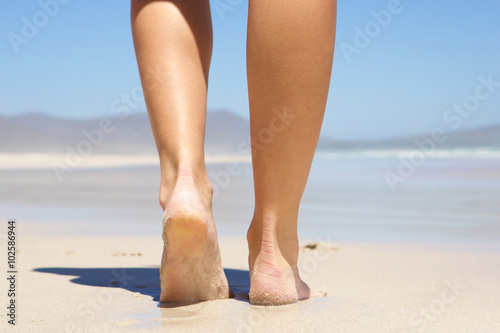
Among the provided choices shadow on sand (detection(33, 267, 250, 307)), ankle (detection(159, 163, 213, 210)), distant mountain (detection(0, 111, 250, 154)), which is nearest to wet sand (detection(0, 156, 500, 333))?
shadow on sand (detection(33, 267, 250, 307))

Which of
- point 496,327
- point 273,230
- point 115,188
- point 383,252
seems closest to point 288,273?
point 273,230

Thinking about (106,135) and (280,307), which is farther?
(106,135)

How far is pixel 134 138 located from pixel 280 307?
72.0 feet

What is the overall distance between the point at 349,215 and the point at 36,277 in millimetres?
1959

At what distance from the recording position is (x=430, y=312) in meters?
1.14

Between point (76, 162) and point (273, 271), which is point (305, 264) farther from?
point (76, 162)

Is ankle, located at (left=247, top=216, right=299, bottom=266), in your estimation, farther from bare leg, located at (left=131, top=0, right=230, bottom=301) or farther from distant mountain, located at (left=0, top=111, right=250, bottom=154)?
distant mountain, located at (left=0, top=111, right=250, bottom=154)

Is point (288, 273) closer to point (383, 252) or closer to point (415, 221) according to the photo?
point (383, 252)

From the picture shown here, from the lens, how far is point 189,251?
3.60 feet

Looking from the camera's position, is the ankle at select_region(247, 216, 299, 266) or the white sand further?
the white sand

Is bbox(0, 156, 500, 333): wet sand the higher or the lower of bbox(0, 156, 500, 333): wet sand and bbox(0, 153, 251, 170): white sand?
the higher

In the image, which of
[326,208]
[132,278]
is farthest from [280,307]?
[326,208]

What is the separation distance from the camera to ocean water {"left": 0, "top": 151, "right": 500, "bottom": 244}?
8.54ft

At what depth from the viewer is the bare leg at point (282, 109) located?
1098mm
